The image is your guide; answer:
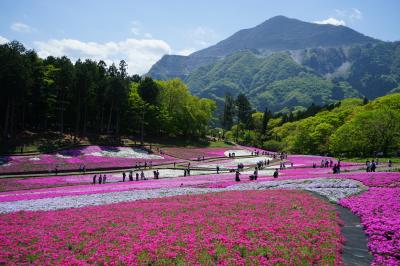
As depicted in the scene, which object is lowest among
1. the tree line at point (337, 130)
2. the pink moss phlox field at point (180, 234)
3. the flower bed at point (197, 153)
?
the pink moss phlox field at point (180, 234)

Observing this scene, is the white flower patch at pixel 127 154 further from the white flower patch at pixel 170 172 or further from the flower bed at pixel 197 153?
the white flower patch at pixel 170 172

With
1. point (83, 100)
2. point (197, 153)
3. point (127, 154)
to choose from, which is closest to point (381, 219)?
point (127, 154)

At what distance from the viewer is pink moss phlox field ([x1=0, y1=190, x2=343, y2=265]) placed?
52.1ft

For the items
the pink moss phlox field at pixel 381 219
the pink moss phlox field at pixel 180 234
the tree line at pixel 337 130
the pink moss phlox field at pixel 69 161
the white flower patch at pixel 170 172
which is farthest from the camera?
the tree line at pixel 337 130

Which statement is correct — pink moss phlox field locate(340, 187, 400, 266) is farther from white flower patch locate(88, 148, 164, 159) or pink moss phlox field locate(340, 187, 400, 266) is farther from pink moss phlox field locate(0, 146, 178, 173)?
white flower patch locate(88, 148, 164, 159)

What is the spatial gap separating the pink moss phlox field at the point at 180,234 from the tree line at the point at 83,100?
50.7 meters

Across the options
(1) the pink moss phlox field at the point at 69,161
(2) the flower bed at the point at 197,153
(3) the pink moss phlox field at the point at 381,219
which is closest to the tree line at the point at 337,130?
(2) the flower bed at the point at 197,153

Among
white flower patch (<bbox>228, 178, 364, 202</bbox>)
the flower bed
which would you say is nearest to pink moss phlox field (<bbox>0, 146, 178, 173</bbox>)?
the flower bed

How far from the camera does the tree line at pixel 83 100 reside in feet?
223

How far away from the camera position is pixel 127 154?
76.7 meters

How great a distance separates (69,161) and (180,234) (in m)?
49.8

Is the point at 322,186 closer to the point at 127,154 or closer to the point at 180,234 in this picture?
the point at 180,234

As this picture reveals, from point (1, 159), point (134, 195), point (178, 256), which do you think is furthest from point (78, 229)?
point (1, 159)

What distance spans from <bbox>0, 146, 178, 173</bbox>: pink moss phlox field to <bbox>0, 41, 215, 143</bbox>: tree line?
34.6 feet
